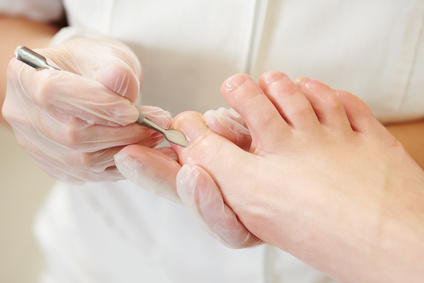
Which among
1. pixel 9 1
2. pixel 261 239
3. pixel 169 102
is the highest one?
pixel 9 1

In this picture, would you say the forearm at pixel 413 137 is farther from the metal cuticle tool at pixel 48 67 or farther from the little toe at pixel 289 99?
the metal cuticle tool at pixel 48 67

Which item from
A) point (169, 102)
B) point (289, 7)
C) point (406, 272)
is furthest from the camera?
point (169, 102)

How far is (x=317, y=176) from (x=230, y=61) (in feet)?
0.71

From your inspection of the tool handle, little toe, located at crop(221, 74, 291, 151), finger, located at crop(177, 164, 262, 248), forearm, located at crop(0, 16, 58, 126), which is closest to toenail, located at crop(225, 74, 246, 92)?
little toe, located at crop(221, 74, 291, 151)

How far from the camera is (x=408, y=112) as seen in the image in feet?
2.13

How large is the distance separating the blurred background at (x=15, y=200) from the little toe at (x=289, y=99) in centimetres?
92

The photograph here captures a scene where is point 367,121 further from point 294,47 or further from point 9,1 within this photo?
point 9,1

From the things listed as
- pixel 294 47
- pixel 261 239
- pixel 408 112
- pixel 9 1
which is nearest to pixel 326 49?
pixel 294 47

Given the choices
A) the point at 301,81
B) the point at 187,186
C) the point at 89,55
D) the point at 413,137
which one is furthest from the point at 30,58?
the point at 413,137

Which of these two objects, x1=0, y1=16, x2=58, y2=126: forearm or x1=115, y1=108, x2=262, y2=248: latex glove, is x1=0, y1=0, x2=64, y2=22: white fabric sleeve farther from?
x1=115, y1=108, x2=262, y2=248: latex glove

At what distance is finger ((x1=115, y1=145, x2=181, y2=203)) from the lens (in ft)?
1.74

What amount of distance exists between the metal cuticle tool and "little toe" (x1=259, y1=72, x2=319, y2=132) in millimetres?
143

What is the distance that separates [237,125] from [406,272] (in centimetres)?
30

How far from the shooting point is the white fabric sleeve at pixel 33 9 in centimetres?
73
